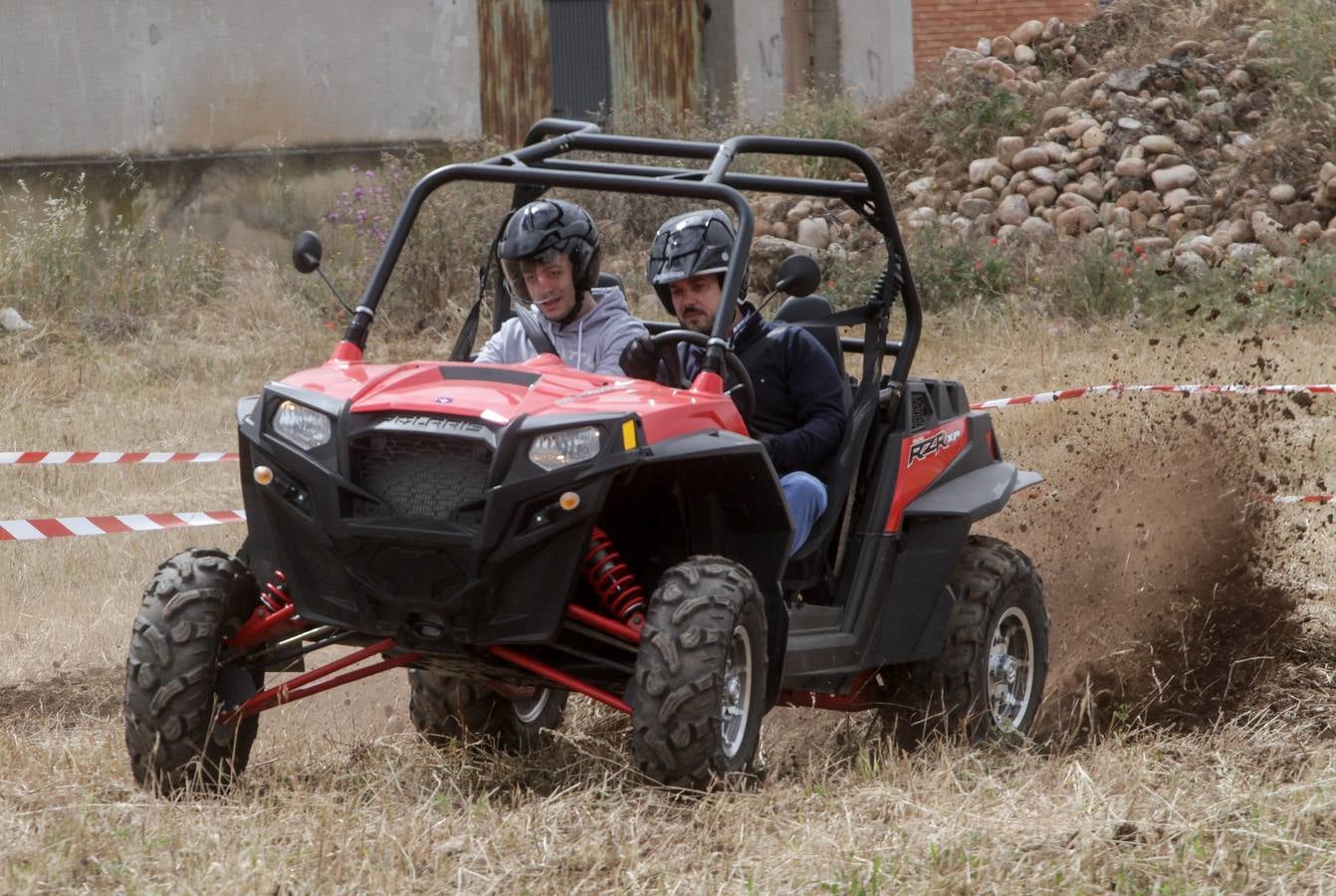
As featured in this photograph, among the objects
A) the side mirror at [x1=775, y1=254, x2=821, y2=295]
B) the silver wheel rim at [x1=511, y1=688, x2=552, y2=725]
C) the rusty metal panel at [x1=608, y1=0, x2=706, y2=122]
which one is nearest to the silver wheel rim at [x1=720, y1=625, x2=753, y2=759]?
the side mirror at [x1=775, y1=254, x2=821, y2=295]

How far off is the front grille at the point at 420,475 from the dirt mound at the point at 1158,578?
239cm

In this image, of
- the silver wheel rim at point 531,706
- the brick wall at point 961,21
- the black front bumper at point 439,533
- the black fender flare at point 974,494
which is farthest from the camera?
the brick wall at point 961,21

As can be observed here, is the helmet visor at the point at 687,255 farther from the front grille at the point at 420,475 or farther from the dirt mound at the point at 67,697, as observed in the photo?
the dirt mound at the point at 67,697

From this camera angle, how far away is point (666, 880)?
383cm

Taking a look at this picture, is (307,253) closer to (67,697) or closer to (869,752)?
(869,752)

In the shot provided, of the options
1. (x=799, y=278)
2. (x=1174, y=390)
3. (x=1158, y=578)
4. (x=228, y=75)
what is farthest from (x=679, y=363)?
(x=228, y=75)

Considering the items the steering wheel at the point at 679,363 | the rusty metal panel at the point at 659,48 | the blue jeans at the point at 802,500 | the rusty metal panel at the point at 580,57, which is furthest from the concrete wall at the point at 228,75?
the steering wheel at the point at 679,363

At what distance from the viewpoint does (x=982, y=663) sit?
5492 mm

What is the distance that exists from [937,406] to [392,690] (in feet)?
7.49

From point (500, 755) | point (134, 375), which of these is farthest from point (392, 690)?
point (134, 375)

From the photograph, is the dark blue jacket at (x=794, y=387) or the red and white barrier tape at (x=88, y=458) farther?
the red and white barrier tape at (x=88, y=458)

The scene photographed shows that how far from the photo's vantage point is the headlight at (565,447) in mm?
4156

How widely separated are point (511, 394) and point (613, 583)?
52 centimetres

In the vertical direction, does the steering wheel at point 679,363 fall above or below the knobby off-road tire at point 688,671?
above
